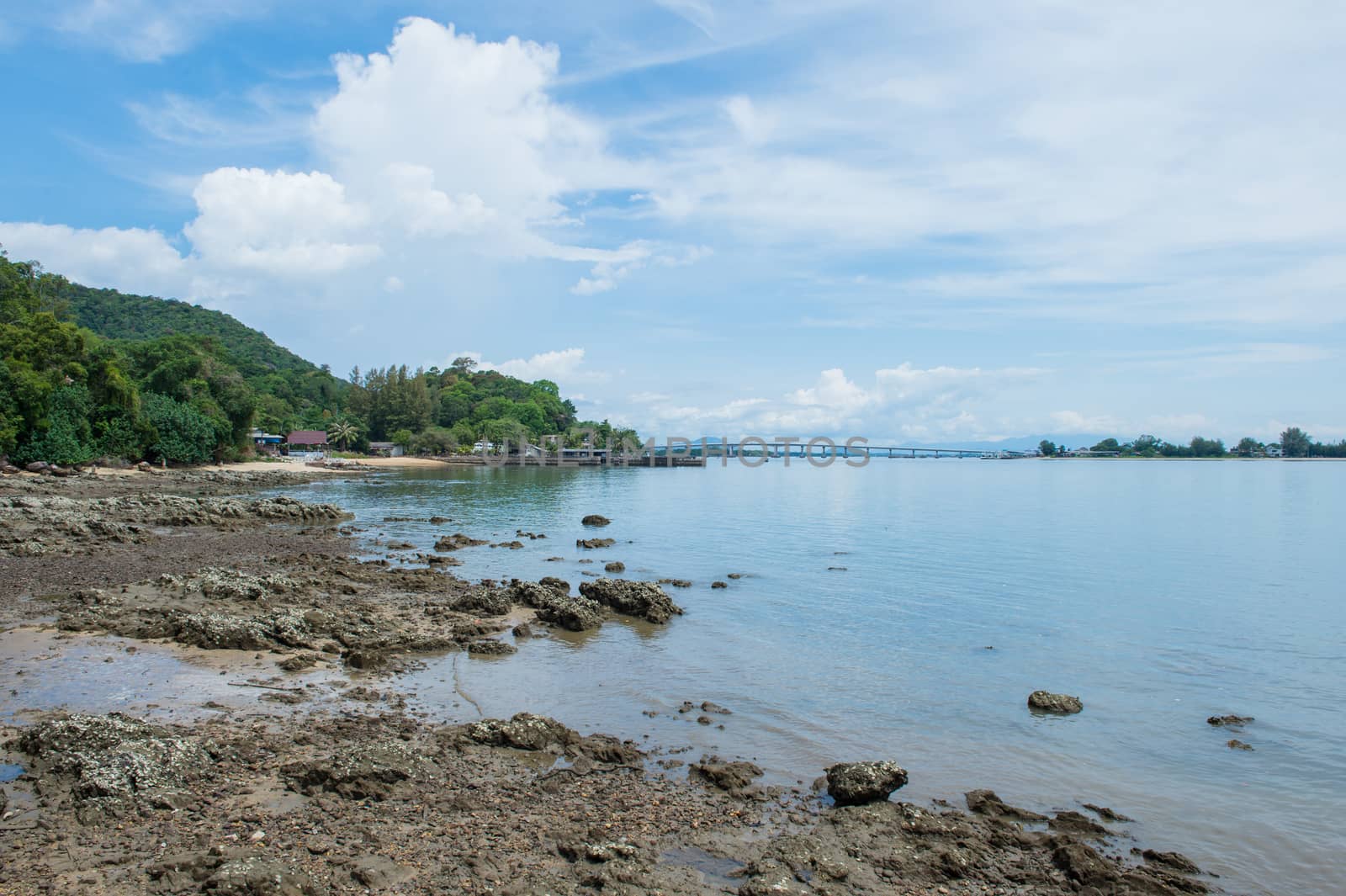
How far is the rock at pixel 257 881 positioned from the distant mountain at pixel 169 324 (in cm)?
14167

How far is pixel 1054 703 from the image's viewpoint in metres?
12.8

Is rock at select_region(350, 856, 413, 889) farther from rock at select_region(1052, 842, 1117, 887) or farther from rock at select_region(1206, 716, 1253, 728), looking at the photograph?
rock at select_region(1206, 716, 1253, 728)

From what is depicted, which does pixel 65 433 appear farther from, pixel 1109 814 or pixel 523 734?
pixel 1109 814

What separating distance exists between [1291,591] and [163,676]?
106ft

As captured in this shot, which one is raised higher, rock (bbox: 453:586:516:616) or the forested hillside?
the forested hillside

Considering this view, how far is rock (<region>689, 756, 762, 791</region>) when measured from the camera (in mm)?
8984

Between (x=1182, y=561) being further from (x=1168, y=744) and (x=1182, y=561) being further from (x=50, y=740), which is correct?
(x=50, y=740)

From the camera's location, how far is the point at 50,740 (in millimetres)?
8164

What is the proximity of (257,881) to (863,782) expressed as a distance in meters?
6.06

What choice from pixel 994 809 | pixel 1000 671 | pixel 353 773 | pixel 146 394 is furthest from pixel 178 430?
pixel 994 809

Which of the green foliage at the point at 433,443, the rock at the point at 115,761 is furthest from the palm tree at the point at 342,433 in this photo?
the rock at the point at 115,761

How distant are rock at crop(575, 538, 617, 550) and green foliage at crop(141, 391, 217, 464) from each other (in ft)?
174

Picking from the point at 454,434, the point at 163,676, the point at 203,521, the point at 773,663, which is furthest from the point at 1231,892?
the point at 454,434

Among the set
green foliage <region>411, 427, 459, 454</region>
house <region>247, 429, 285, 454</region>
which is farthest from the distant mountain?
green foliage <region>411, 427, 459, 454</region>
